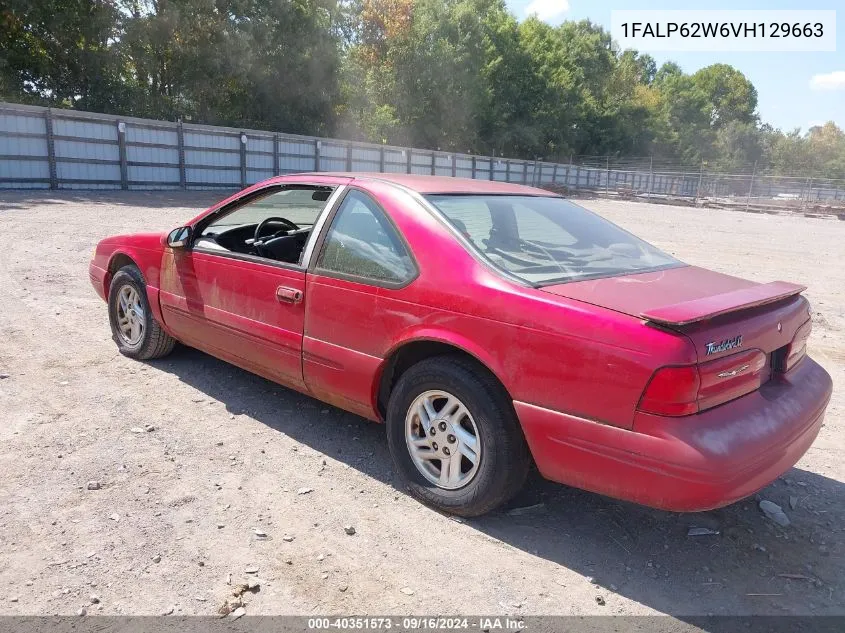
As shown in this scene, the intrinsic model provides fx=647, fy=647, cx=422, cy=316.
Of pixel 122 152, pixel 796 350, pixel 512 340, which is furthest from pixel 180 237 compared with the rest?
pixel 122 152

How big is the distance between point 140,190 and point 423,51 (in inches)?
1215

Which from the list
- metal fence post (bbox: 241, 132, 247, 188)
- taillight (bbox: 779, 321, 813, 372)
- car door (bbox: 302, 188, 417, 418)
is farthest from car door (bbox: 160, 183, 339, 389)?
metal fence post (bbox: 241, 132, 247, 188)

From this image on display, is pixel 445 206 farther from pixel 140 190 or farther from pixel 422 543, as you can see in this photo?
pixel 140 190

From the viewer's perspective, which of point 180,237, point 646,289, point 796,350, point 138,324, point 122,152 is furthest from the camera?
point 122,152

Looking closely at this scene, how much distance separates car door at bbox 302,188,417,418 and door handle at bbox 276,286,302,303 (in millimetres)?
80

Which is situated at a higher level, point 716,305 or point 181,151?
point 181,151

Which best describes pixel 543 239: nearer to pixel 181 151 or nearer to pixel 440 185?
pixel 440 185

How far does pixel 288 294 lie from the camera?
3.65 meters

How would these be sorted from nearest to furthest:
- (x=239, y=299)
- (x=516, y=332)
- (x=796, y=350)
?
(x=516, y=332)
(x=796, y=350)
(x=239, y=299)

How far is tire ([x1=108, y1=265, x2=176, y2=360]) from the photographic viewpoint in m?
4.84

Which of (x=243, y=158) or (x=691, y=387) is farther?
(x=243, y=158)

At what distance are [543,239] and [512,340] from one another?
3.25 feet

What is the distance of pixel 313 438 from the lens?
153 inches

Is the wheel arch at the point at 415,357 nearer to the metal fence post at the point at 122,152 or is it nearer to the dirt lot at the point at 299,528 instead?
the dirt lot at the point at 299,528
